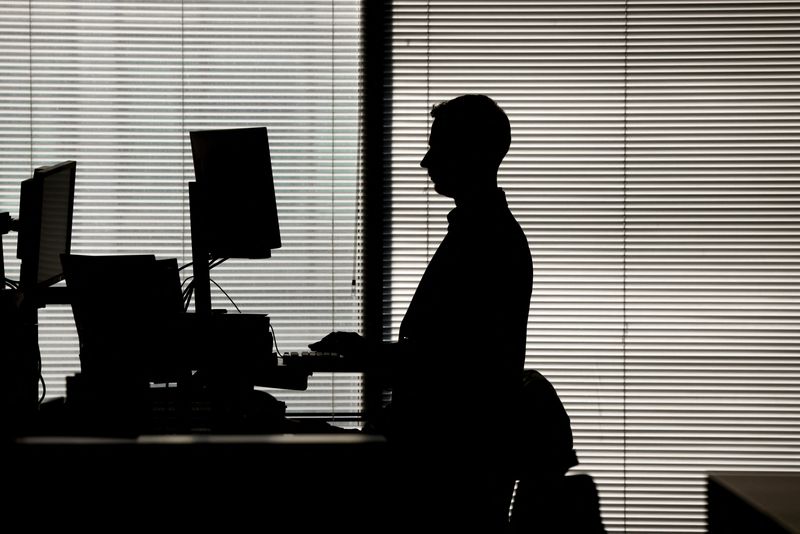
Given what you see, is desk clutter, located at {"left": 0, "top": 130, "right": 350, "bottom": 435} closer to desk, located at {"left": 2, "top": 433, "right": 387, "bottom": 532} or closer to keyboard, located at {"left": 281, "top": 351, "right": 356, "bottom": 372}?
keyboard, located at {"left": 281, "top": 351, "right": 356, "bottom": 372}

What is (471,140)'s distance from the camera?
213 centimetres

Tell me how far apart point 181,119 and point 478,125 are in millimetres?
1549

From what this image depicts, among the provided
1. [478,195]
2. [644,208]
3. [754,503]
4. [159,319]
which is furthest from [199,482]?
[644,208]

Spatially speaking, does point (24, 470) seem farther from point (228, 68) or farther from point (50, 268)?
point (228, 68)

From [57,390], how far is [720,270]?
9.36 feet

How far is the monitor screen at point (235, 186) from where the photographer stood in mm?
2512

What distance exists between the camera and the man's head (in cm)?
212

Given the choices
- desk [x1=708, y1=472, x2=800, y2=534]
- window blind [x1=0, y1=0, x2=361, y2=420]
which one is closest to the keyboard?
window blind [x1=0, y1=0, x2=361, y2=420]

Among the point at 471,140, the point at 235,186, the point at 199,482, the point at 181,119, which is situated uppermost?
the point at 181,119

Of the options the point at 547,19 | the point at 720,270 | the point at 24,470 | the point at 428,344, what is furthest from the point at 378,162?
the point at 24,470

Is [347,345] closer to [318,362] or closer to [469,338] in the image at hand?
[318,362]

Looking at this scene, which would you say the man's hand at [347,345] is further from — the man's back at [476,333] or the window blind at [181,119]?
the window blind at [181,119]

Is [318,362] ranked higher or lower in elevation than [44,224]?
lower

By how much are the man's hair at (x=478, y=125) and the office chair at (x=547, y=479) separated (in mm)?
660
